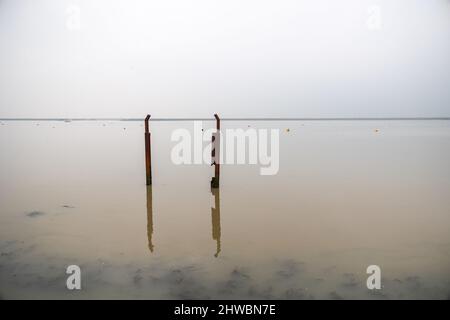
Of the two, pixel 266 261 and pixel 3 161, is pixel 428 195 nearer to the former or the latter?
pixel 266 261

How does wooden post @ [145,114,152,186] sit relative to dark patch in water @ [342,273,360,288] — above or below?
above

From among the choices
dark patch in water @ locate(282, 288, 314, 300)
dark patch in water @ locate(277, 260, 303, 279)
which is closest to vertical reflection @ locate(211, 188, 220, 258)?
dark patch in water @ locate(277, 260, 303, 279)

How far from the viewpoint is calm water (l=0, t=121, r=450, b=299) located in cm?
536

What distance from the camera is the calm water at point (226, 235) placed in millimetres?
5355

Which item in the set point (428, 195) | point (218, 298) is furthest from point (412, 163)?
point (218, 298)

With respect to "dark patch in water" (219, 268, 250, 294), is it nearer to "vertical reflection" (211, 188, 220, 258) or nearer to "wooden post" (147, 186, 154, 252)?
"vertical reflection" (211, 188, 220, 258)

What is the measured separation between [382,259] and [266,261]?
2.11m

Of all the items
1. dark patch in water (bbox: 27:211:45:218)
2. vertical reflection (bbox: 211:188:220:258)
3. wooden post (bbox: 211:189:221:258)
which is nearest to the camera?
wooden post (bbox: 211:189:221:258)

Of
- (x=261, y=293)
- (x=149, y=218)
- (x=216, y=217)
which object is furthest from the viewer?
(x=216, y=217)

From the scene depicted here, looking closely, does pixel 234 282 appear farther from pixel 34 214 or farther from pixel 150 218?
pixel 34 214

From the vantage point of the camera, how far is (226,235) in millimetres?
7676

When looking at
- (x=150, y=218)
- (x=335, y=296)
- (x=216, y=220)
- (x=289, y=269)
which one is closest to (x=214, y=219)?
(x=216, y=220)

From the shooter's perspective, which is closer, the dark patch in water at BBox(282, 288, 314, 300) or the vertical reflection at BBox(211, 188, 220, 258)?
the dark patch in water at BBox(282, 288, 314, 300)

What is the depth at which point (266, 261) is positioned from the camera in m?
6.30
